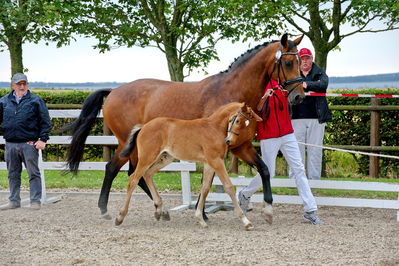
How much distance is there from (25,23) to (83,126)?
707 centimetres

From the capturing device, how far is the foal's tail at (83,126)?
8.76 m

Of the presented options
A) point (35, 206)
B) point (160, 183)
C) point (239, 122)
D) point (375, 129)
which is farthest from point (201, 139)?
point (375, 129)

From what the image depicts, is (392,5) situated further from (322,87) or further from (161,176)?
(161,176)

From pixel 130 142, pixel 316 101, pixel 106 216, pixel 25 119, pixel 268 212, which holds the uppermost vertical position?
pixel 316 101

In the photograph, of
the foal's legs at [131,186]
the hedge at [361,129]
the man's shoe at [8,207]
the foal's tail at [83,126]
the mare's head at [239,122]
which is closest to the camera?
the mare's head at [239,122]

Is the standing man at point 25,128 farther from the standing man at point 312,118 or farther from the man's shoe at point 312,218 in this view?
the man's shoe at point 312,218

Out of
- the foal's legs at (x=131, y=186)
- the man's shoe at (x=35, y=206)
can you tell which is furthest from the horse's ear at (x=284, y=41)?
the man's shoe at (x=35, y=206)

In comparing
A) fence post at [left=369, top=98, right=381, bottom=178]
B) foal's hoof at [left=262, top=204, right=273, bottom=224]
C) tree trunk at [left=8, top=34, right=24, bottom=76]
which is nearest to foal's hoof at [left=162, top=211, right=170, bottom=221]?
foal's hoof at [left=262, top=204, right=273, bottom=224]

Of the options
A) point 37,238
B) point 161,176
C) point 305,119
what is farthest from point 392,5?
point 37,238

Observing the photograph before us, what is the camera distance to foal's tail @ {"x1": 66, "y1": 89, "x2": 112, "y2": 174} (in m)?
8.76

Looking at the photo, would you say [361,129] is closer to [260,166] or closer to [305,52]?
[305,52]

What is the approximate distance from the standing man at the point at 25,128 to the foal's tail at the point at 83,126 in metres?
0.40

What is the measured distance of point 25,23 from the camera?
14.8 meters

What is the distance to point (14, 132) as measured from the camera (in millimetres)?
8719
